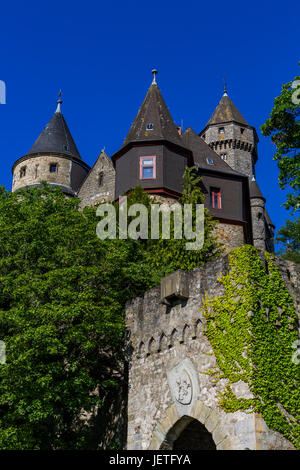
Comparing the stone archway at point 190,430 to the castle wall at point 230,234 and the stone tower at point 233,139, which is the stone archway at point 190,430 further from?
the stone tower at point 233,139

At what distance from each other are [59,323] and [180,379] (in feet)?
14.6

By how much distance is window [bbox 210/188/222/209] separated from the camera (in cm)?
3966

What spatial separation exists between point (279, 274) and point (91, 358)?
699 cm

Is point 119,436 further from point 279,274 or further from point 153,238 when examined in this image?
point 153,238

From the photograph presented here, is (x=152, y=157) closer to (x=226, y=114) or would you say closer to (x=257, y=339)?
(x=257, y=339)

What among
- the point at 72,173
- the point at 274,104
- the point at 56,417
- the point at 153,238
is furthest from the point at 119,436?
the point at 72,173

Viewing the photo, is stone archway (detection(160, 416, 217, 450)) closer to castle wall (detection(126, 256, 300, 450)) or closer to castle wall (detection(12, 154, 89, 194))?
castle wall (detection(126, 256, 300, 450))

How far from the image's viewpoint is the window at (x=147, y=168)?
35987 millimetres

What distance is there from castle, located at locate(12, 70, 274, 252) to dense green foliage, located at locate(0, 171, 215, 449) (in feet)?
42.2

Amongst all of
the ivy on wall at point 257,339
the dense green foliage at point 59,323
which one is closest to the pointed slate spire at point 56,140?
the dense green foliage at point 59,323

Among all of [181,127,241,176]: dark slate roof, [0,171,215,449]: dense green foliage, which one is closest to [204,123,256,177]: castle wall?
[181,127,241,176]: dark slate roof

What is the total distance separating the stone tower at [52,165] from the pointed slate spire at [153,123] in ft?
27.8

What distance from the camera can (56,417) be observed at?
16984 mm

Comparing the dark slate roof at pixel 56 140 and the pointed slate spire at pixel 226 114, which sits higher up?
the pointed slate spire at pixel 226 114
